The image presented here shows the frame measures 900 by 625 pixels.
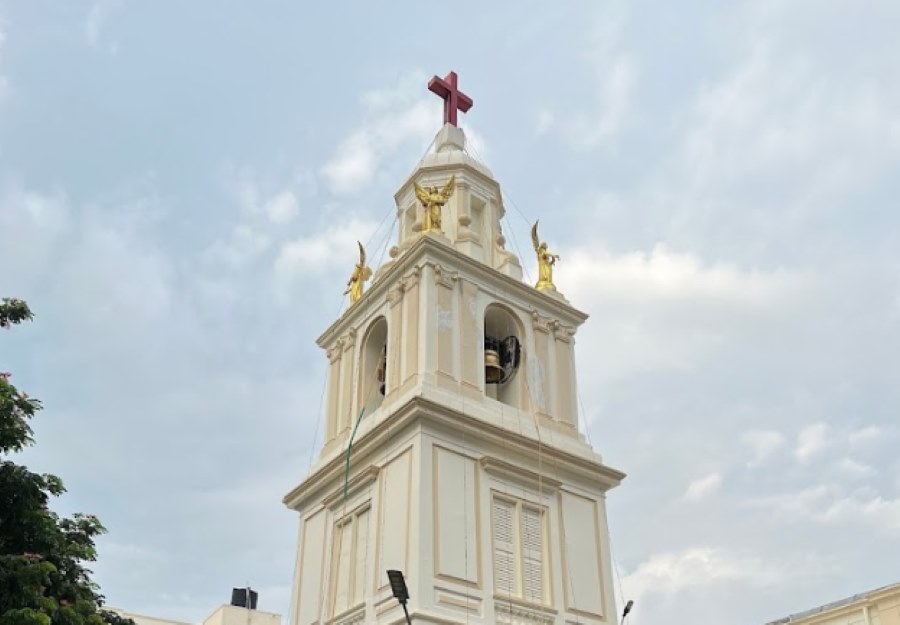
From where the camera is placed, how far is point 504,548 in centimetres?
2092

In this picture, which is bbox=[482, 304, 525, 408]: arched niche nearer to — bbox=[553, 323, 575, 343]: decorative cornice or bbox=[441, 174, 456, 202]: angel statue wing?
bbox=[553, 323, 575, 343]: decorative cornice

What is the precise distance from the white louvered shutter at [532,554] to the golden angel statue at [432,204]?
274 inches

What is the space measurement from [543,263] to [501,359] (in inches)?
125

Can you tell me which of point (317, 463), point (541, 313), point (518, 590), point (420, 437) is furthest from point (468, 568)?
point (541, 313)

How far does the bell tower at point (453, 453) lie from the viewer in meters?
20.2

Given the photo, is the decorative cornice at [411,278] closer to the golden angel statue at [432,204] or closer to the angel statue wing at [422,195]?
the golden angel statue at [432,204]

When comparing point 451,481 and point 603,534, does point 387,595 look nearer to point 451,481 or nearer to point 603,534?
point 451,481

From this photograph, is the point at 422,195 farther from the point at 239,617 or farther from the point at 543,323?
the point at 239,617

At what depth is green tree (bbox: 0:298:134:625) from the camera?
41.5ft

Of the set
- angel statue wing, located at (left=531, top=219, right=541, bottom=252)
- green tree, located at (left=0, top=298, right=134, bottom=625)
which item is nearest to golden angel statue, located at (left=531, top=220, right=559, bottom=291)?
angel statue wing, located at (left=531, top=219, right=541, bottom=252)

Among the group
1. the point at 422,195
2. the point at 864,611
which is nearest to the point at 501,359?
the point at 422,195

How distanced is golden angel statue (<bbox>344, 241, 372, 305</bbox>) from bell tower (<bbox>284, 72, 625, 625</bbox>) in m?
0.09

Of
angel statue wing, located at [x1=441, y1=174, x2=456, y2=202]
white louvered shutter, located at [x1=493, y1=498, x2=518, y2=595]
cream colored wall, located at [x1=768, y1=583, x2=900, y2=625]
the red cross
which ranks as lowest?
white louvered shutter, located at [x1=493, y1=498, x2=518, y2=595]

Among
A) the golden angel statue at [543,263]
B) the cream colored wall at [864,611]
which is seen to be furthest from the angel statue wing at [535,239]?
the cream colored wall at [864,611]
